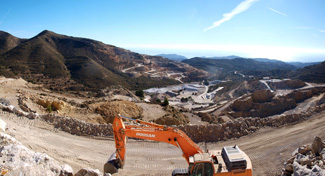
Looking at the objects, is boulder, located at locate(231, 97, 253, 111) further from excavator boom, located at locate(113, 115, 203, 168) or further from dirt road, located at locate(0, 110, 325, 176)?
excavator boom, located at locate(113, 115, 203, 168)

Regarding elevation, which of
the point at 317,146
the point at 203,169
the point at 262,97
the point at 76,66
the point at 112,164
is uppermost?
the point at 76,66

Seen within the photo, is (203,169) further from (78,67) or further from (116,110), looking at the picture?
(78,67)

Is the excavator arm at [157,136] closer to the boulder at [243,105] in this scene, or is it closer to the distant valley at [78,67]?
the boulder at [243,105]

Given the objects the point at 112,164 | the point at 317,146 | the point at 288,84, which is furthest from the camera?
the point at 288,84

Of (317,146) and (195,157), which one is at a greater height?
(317,146)

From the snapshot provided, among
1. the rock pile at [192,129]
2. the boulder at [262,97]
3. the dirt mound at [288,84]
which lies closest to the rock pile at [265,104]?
the boulder at [262,97]

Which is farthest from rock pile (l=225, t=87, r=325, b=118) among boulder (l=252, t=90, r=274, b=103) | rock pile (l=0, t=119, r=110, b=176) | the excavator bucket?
rock pile (l=0, t=119, r=110, b=176)

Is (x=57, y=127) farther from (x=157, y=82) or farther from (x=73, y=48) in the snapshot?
(x=73, y=48)

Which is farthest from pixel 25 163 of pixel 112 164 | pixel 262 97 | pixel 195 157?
pixel 262 97
